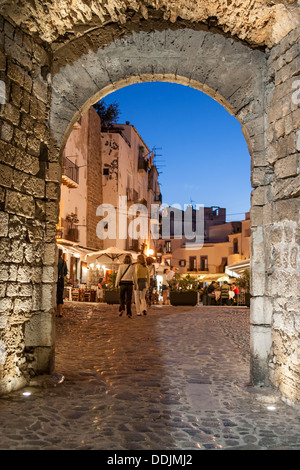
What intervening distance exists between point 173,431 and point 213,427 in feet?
1.08

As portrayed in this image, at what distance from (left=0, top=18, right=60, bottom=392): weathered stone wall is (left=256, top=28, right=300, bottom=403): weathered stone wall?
242cm

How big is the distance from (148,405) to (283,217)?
88.7 inches

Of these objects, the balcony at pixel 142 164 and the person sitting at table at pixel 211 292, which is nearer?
the person sitting at table at pixel 211 292

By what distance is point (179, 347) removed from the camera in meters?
6.73

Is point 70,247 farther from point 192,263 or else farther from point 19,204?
point 192,263

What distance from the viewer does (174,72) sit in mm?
5129

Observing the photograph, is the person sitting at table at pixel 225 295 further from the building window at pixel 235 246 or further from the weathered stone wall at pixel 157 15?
the building window at pixel 235 246

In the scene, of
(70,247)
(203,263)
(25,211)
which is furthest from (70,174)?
(203,263)

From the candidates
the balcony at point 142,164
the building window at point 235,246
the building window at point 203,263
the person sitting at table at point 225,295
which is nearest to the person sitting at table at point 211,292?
the person sitting at table at point 225,295

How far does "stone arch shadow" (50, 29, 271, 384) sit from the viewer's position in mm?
4906

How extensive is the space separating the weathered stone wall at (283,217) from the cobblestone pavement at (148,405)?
0.43m

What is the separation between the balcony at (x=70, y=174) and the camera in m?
18.8
